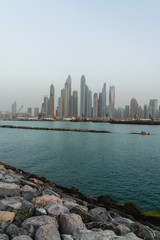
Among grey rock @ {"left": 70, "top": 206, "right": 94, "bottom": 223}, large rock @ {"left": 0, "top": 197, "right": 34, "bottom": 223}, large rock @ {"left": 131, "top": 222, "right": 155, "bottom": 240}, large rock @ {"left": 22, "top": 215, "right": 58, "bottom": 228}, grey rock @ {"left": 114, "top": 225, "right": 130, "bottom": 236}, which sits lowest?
Result: large rock @ {"left": 131, "top": 222, "right": 155, "bottom": 240}

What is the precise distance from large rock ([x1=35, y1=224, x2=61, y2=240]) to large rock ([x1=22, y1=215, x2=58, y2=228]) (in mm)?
266

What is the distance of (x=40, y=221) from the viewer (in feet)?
15.3

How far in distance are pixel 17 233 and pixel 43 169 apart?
13.8m

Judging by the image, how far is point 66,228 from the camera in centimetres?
457

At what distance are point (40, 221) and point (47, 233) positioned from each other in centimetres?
60

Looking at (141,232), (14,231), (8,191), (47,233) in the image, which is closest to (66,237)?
(47,233)

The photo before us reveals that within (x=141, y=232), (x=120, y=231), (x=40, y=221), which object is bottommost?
(x=141, y=232)

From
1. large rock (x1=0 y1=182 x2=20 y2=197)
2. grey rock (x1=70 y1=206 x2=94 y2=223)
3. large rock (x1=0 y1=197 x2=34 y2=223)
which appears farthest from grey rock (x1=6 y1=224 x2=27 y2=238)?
large rock (x1=0 y1=182 x2=20 y2=197)

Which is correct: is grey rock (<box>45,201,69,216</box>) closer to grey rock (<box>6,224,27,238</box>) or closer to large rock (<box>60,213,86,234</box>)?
large rock (<box>60,213,86,234</box>)

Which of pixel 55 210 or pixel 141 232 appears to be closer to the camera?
pixel 141 232

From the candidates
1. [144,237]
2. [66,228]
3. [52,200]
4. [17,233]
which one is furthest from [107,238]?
[52,200]

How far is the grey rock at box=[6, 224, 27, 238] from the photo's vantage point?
4.01 metres

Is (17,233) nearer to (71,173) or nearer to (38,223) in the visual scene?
(38,223)

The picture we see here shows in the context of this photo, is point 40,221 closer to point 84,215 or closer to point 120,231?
point 84,215
